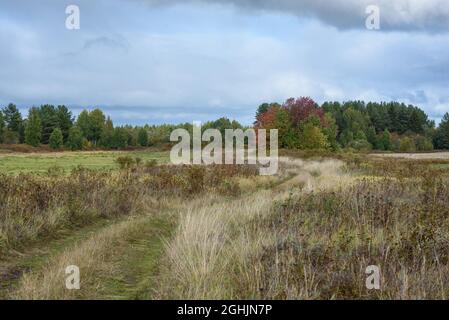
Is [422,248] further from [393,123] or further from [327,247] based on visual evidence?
[393,123]

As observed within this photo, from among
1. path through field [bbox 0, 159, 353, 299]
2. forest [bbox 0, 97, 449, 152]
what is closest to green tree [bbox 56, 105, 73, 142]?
forest [bbox 0, 97, 449, 152]

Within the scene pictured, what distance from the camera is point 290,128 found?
6538 cm

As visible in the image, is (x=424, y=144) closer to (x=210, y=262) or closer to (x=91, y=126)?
(x=91, y=126)

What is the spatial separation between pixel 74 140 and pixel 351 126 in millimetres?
71075

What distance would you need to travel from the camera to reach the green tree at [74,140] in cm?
9838

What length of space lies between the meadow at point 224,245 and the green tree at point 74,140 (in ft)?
288

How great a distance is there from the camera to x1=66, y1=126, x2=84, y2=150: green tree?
323ft

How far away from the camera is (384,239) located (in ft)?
25.5

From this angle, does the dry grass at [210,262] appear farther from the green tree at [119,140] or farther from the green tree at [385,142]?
the green tree at [385,142]

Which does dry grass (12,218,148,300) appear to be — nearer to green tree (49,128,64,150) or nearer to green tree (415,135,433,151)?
green tree (49,128,64,150)

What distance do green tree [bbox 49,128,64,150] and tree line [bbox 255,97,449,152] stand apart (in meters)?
39.6

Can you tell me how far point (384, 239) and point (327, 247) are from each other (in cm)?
136
